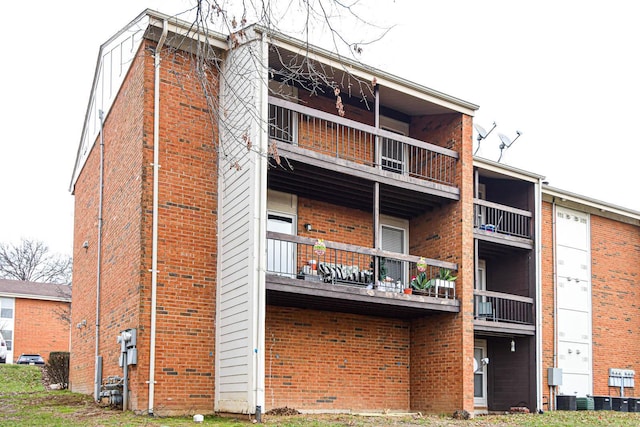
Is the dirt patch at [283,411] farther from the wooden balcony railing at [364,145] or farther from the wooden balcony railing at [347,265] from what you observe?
the wooden balcony railing at [364,145]

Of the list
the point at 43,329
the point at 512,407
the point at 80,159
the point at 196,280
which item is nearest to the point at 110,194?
the point at 196,280

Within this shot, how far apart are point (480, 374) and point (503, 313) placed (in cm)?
200

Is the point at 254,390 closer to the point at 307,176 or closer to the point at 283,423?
the point at 283,423

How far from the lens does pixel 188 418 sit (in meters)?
13.3

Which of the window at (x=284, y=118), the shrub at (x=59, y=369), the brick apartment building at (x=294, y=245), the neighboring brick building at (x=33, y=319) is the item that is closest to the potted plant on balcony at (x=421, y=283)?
the brick apartment building at (x=294, y=245)

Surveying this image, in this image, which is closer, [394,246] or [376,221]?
[376,221]

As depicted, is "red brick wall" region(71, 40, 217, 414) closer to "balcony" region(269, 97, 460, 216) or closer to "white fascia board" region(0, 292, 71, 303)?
"balcony" region(269, 97, 460, 216)

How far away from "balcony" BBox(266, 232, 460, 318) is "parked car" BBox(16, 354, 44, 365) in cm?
2672

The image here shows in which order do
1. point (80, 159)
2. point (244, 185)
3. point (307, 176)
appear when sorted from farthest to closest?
point (80, 159), point (307, 176), point (244, 185)

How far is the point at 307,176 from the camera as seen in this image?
1559 cm

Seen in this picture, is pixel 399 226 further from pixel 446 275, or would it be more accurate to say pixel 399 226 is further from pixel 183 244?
pixel 183 244

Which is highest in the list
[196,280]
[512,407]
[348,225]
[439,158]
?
[439,158]

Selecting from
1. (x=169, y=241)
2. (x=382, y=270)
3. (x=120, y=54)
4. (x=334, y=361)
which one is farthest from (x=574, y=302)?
(x=120, y=54)

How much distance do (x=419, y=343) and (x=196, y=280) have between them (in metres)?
6.25
